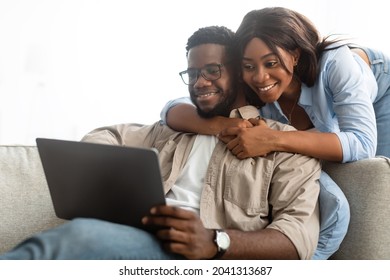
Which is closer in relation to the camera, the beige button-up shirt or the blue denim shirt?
the beige button-up shirt

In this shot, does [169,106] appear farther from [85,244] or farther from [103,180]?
[85,244]

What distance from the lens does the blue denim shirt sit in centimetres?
156

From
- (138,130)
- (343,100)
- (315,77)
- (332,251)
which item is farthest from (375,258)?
(138,130)

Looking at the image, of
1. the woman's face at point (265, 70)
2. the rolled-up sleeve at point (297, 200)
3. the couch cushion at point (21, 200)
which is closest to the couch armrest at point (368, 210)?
the rolled-up sleeve at point (297, 200)


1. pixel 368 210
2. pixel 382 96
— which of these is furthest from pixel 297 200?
pixel 382 96

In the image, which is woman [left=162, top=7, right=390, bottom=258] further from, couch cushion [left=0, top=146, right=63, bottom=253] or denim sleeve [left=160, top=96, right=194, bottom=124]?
couch cushion [left=0, top=146, right=63, bottom=253]

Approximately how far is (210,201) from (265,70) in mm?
486

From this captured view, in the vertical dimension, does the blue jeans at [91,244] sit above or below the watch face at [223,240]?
above

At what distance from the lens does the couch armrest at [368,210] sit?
1.44 meters

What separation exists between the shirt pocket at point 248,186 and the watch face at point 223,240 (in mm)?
240

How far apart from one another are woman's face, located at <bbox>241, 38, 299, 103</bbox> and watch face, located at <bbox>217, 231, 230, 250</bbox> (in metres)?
0.64

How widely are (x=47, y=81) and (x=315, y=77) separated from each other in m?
1.42

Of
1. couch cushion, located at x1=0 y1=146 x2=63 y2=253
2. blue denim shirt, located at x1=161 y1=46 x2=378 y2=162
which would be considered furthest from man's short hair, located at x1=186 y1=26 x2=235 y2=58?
couch cushion, located at x1=0 y1=146 x2=63 y2=253

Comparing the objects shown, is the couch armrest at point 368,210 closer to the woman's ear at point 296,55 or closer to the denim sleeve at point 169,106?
the woman's ear at point 296,55
